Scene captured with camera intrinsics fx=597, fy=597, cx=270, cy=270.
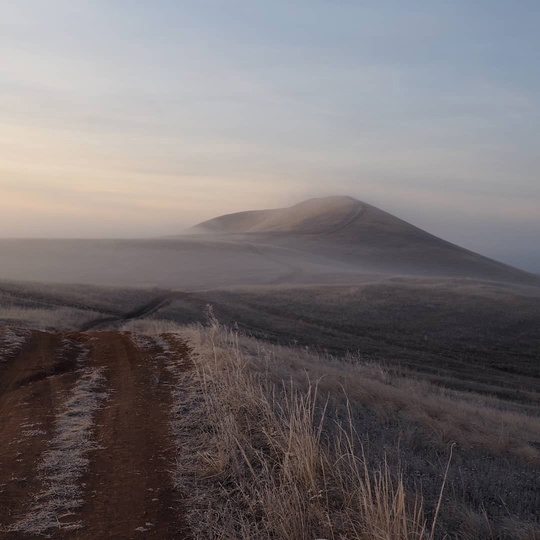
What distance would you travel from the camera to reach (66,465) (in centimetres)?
633

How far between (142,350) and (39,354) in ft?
7.31

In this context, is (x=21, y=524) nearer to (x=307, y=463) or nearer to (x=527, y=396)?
(x=307, y=463)

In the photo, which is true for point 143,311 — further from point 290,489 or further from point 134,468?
point 290,489

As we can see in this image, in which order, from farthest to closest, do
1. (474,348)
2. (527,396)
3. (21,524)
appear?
1. (474,348)
2. (527,396)
3. (21,524)

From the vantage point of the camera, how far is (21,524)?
5.02m

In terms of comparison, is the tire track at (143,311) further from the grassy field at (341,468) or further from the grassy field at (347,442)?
the grassy field at (341,468)

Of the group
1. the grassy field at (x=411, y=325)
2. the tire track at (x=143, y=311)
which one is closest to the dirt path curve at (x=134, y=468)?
the grassy field at (x=411, y=325)

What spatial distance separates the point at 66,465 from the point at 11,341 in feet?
29.2

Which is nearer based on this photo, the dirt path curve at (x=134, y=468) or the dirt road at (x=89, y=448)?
the dirt path curve at (x=134, y=468)

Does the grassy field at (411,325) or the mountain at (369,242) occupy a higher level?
the mountain at (369,242)

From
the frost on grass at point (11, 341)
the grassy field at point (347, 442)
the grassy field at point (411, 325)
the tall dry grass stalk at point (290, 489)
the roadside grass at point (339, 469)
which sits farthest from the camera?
the grassy field at point (411, 325)

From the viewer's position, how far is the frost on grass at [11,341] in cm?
1306

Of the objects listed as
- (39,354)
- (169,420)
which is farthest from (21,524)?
(39,354)

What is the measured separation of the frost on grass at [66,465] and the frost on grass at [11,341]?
4183 millimetres
